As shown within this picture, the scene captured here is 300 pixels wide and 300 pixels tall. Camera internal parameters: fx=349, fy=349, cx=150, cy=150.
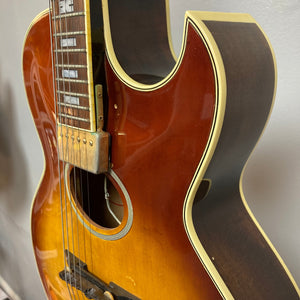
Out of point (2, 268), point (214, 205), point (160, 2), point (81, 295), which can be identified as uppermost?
point (160, 2)

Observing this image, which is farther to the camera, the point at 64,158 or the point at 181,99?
the point at 64,158

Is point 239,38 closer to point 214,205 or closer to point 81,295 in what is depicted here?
point 214,205

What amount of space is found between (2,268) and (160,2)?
4.83 feet

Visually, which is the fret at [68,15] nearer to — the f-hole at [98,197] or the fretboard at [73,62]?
the fretboard at [73,62]

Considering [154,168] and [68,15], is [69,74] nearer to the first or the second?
[68,15]

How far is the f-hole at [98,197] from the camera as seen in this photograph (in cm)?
65

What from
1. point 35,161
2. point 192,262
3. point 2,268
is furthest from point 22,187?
point 192,262

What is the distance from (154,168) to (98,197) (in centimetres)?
23

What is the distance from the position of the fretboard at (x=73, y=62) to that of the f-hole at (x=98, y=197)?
116mm

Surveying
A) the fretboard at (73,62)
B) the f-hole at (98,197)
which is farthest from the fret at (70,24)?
the f-hole at (98,197)

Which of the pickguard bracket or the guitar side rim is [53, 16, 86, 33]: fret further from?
the pickguard bracket

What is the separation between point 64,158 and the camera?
62 cm

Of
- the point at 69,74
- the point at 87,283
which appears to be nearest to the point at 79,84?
the point at 69,74

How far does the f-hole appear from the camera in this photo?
0.65m
